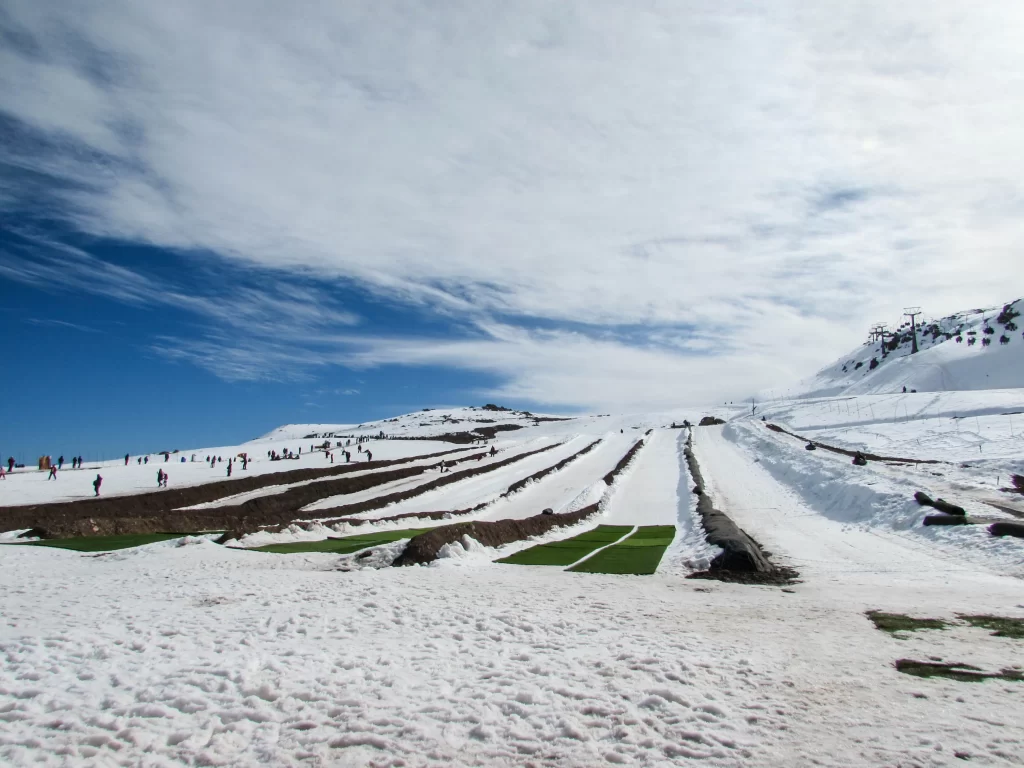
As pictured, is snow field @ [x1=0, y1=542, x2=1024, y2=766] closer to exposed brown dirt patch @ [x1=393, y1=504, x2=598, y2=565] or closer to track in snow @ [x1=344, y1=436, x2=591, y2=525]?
exposed brown dirt patch @ [x1=393, y1=504, x2=598, y2=565]

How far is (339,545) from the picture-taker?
1955 centimetres

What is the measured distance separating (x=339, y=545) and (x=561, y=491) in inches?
903

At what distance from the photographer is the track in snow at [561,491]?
105 ft

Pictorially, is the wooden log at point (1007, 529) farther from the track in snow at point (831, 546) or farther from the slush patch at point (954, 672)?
the slush patch at point (954, 672)

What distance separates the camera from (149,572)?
14.6 metres

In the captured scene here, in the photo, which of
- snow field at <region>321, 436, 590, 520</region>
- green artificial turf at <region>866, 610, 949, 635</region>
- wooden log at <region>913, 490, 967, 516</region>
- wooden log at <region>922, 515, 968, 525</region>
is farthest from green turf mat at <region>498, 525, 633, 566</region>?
snow field at <region>321, 436, 590, 520</region>

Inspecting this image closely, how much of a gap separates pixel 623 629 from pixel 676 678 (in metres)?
2.27

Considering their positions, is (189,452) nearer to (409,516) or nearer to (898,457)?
(409,516)

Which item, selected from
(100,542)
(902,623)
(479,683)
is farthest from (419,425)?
(479,683)

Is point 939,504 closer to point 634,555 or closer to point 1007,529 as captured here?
point 1007,529

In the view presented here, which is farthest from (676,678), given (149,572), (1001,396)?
(1001,396)

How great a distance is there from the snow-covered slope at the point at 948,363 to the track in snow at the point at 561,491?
71541mm

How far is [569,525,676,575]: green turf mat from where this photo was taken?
50.4ft

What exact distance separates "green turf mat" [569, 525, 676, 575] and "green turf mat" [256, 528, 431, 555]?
6.66 meters
